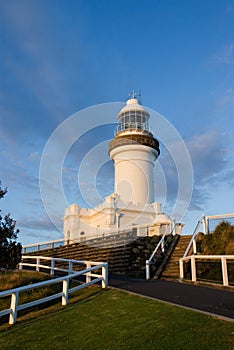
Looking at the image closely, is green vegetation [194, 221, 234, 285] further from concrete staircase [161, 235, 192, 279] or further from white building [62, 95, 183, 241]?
white building [62, 95, 183, 241]

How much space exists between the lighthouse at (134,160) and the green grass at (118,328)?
20.2 metres

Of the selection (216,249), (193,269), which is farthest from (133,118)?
(193,269)

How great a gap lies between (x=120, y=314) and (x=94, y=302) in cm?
157

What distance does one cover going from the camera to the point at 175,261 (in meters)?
15.1

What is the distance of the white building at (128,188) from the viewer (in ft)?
83.9

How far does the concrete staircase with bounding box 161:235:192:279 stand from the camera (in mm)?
13711

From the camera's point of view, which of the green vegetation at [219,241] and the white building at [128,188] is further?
the white building at [128,188]

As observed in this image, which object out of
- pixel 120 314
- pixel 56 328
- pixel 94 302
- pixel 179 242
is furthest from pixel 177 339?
pixel 179 242

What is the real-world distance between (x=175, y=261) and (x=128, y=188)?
1417 centimetres

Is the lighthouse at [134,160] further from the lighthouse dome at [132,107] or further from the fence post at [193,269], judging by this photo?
the fence post at [193,269]

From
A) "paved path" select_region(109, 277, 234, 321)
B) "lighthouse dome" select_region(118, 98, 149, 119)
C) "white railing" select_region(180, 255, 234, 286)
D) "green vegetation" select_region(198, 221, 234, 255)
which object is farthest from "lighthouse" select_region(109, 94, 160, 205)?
"paved path" select_region(109, 277, 234, 321)

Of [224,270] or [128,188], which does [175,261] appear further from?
[128,188]

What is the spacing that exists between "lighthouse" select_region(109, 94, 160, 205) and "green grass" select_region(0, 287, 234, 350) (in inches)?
796

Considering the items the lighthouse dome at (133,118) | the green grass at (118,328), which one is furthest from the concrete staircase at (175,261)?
the lighthouse dome at (133,118)
